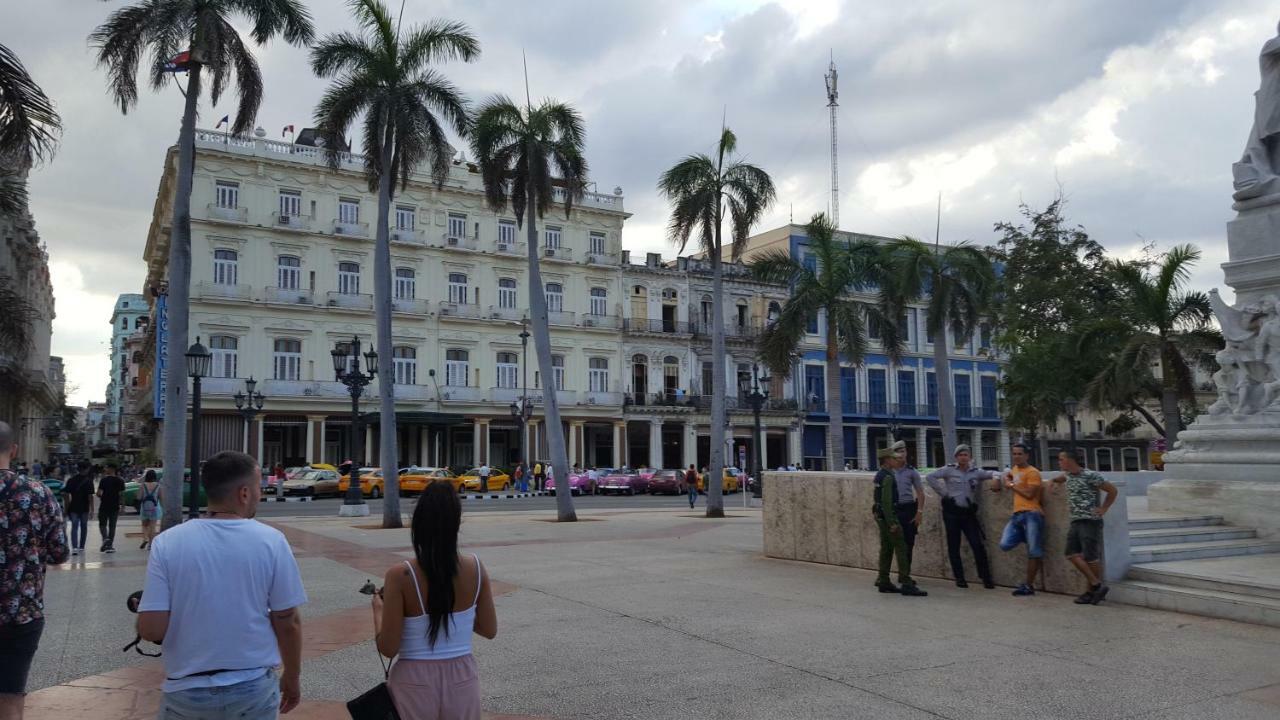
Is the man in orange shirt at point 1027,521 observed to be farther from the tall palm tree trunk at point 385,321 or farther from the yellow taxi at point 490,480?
the yellow taxi at point 490,480

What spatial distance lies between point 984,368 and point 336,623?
60.6 meters

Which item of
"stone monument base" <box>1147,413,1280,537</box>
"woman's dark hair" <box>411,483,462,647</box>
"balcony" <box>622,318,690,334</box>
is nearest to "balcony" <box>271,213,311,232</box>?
"balcony" <box>622,318,690,334</box>

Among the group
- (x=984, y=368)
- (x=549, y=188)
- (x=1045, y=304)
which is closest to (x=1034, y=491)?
(x=549, y=188)

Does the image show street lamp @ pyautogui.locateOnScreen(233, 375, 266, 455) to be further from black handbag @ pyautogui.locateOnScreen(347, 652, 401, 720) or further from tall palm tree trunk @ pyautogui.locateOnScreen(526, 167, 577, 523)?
black handbag @ pyautogui.locateOnScreen(347, 652, 401, 720)

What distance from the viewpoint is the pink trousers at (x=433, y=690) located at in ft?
11.4

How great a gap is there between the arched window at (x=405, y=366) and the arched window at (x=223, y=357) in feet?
23.9

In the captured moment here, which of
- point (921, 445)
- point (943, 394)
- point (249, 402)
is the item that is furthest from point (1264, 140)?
point (921, 445)

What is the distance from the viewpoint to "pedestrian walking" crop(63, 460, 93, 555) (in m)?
15.4

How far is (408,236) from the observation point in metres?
48.5

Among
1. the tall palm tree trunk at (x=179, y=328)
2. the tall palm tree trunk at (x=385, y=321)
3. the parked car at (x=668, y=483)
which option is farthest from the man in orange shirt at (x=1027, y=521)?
the parked car at (x=668, y=483)

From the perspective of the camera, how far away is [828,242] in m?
27.5

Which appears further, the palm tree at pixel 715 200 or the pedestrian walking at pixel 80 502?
the palm tree at pixel 715 200

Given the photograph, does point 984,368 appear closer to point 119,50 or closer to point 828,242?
point 828,242

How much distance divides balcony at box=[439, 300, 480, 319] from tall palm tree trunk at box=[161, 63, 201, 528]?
3141cm
